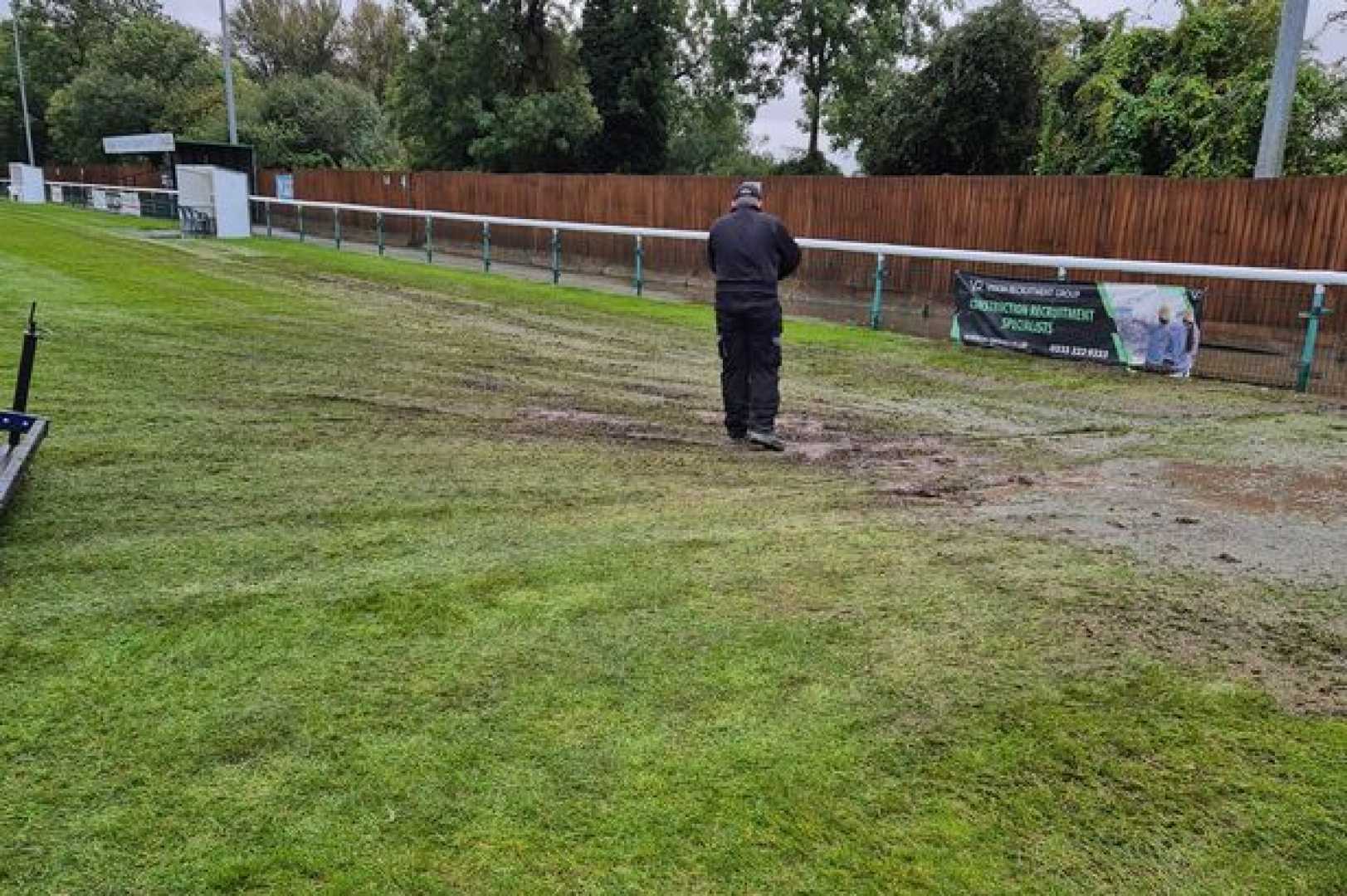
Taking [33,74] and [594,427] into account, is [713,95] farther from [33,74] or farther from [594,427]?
[33,74]

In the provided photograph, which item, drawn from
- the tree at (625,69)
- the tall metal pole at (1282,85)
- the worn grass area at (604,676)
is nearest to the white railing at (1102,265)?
the tall metal pole at (1282,85)

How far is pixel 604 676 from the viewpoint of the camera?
3.60 m

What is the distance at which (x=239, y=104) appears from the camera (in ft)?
155

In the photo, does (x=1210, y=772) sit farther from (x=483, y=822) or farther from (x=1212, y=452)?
(x=1212, y=452)

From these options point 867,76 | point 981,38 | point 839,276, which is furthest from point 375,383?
point 867,76

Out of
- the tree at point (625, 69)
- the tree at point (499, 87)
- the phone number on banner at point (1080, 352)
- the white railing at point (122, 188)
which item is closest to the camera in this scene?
the phone number on banner at point (1080, 352)

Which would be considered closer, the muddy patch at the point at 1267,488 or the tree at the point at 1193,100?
the muddy patch at the point at 1267,488

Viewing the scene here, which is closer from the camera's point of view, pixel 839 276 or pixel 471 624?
pixel 471 624

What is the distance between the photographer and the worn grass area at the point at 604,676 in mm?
2693

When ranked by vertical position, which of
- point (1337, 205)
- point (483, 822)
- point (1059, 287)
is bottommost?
point (483, 822)

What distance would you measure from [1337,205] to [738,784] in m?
12.1

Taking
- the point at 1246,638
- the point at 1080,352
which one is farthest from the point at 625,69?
the point at 1246,638

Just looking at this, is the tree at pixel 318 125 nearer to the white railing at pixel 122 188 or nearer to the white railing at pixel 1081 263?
the white railing at pixel 122 188

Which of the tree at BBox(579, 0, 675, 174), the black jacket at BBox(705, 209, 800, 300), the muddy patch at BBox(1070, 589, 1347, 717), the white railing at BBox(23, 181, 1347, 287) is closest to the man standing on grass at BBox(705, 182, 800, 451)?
the black jacket at BBox(705, 209, 800, 300)
